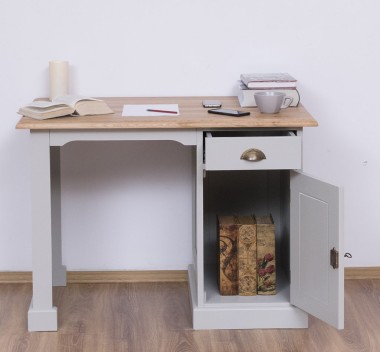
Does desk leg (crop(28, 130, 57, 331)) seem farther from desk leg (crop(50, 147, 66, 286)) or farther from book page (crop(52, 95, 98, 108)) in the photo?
desk leg (crop(50, 147, 66, 286))

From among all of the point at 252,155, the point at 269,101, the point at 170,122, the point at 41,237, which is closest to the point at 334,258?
the point at 252,155

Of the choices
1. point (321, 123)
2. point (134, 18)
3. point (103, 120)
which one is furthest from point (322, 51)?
point (103, 120)

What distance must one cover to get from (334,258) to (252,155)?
389 millimetres

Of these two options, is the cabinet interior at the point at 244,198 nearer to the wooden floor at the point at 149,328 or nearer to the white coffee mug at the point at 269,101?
the wooden floor at the point at 149,328

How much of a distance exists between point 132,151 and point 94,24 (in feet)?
Result: 1.54

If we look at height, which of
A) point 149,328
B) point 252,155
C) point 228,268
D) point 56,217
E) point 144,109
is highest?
point 144,109

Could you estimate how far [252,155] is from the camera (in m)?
2.98

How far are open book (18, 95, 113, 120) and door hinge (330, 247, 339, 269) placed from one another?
2.68 feet

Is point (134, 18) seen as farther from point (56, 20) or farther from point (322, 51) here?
point (322, 51)

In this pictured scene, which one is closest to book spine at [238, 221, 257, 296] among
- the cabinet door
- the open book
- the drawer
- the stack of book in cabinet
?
the stack of book in cabinet

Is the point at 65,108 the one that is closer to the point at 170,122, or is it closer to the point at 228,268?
the point at 170,122

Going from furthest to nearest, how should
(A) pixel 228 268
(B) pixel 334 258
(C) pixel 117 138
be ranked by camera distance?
(A) pixel 228 268 → (C) pixel 117 138 → (B) pixel 334 258

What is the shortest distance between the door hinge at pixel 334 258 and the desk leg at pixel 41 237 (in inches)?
34.4

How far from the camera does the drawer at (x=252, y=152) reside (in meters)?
2.98
